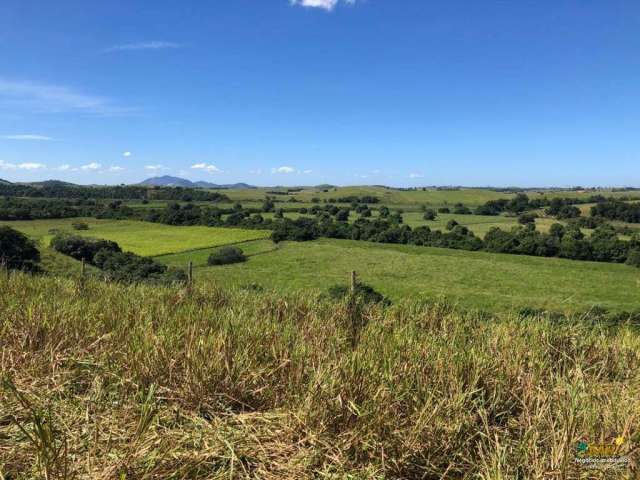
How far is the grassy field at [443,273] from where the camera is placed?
179ft

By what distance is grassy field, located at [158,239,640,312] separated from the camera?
54.6 m

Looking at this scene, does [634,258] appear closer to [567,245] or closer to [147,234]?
[567,245]

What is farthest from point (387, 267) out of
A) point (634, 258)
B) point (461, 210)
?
point (461, 210)

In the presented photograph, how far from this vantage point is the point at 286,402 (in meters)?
2.96

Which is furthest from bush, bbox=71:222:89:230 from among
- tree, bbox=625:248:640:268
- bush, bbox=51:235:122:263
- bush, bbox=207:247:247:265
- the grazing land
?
tree, bbox=625:248:640:268

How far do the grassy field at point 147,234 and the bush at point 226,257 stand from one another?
8.74 metres

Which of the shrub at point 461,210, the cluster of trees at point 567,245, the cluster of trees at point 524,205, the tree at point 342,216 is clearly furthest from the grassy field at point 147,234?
the cluster of trees at point 524,205

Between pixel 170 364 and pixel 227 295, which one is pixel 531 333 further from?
pixel 227 295

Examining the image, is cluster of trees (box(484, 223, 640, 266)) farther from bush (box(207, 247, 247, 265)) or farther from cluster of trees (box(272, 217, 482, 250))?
bush (box(207, 247, 247, 265))

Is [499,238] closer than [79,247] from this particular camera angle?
No

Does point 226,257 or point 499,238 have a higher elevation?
point 499,238

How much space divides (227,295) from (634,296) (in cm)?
6140

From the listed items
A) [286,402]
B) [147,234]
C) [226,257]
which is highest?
[286,402]

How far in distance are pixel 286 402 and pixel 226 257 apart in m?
67.3
